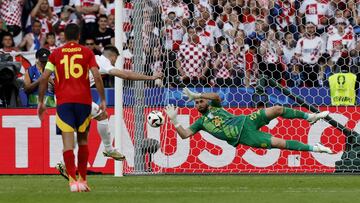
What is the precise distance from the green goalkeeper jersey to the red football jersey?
12.7 feet

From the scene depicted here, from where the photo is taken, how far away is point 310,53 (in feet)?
57.1

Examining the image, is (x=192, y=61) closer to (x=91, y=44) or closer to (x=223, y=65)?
(x=223, y=65)

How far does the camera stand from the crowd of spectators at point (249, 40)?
1655 centimetres

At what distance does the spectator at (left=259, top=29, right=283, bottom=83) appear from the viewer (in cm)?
1684

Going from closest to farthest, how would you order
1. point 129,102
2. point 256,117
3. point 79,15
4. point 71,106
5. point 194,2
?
point 71,106
point 256,117
point 129,102
point 194,2
point 79,15

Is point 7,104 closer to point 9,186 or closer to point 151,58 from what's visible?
point 151,58

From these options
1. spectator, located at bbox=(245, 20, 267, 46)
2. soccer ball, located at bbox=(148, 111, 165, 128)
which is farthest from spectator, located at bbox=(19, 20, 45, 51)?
soccer ball, located at bbox=(148, 111, 165, 128)

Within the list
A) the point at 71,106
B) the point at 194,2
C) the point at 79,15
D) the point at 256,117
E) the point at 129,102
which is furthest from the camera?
the point at 79,15

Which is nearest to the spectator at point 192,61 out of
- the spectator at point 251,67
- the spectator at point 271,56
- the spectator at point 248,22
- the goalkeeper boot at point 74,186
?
the spectator at point 251,67

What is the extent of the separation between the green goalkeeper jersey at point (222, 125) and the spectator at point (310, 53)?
8.53 feet

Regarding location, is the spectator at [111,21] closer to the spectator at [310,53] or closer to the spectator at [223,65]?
the spectator at [223,65]

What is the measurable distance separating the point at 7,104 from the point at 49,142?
39.4 inches

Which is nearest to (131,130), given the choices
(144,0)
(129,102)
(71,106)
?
(129,102)

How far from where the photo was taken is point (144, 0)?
16.2m
